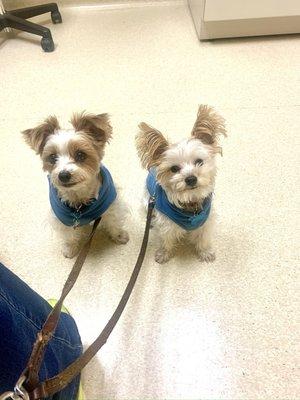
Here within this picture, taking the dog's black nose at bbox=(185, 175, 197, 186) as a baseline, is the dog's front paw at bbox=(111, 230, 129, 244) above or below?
below

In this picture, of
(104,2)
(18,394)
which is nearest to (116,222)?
(18,394)

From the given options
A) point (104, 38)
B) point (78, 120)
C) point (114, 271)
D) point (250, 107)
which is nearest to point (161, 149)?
point (78, 120)

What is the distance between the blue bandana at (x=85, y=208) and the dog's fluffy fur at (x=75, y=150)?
0.07 ft

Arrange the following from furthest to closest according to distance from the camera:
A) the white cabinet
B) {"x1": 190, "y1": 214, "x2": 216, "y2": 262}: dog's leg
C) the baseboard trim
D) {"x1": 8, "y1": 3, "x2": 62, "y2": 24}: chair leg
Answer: the baseboard trim
{"x1": 8, "y1": 3, "x2": 62, "y2": 24}: chair leg
the white cabinet
{"x1": 190, "y1": 214, "x2": 216, "y2": 262}: dog's leg

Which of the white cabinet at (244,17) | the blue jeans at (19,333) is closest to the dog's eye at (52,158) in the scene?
the blue jeans at (19,333)

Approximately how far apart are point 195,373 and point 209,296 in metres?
0.30

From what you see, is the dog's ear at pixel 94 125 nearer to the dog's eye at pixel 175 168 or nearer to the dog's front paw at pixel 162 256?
the dog's eye at pixel 175 168

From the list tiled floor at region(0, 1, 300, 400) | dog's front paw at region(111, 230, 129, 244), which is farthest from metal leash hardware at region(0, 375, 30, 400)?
dog's front paw at region(111, 230, 129, 244)

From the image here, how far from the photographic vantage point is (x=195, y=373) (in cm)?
119

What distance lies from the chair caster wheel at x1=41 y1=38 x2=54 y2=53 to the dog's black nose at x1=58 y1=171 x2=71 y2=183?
1.98 metres

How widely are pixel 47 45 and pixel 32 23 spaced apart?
238mm

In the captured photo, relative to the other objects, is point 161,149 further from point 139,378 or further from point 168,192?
point 139,378

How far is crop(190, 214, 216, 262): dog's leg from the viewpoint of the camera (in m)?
1.39

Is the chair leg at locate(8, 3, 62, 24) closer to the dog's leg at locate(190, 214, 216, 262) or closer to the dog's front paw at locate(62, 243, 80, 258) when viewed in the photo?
the dog's front paw at locate(62, 243, 80, 258)
